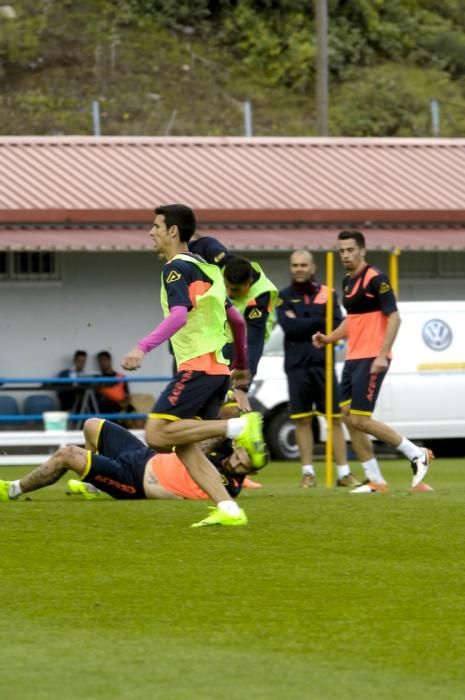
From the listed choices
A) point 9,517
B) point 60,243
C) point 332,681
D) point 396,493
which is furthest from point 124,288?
point 332,681

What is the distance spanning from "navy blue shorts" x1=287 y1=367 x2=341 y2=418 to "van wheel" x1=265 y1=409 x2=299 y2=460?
5.65 metres

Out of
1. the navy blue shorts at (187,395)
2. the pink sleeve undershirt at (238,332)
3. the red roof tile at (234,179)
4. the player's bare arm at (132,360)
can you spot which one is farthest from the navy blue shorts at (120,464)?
the red roof tile at (234,179)

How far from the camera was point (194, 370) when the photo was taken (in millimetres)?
10422

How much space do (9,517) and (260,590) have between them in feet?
9.43

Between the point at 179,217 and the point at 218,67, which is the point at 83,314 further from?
the point at 218,67

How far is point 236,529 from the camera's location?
10250mm

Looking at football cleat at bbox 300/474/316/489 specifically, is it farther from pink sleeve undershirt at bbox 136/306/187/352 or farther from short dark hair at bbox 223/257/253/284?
pink sleeve undershirt at bbox 136/306/187/352

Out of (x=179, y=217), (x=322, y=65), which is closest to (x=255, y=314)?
(x=179, y=217)

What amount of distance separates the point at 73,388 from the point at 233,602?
14554mm

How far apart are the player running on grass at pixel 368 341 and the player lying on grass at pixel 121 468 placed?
2051mm

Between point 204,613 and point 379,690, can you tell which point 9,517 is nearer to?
point 204,613

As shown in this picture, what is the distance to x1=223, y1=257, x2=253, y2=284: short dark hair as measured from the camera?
45.2ft

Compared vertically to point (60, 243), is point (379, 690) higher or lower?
lower

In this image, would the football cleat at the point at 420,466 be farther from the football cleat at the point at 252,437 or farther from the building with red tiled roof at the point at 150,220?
the building with red tiled roof at the point at 150,220
